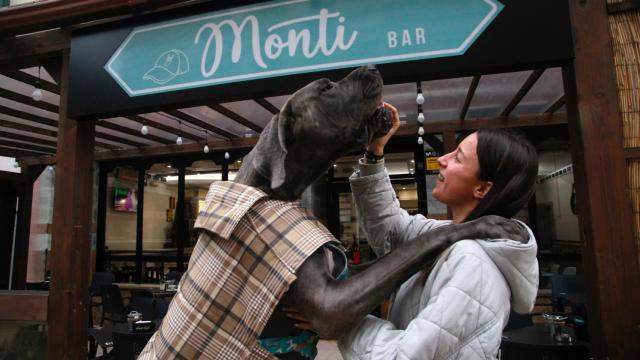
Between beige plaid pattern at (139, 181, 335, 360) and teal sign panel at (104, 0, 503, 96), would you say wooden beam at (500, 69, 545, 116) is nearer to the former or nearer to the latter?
teal sign panel at (104, 0, 503, 96)

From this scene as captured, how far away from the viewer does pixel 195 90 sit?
262 cm

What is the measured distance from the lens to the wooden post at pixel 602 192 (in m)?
1.92

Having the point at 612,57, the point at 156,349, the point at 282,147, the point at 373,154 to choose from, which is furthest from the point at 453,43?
the point at 156,349

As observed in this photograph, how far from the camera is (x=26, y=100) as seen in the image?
4.95 meters

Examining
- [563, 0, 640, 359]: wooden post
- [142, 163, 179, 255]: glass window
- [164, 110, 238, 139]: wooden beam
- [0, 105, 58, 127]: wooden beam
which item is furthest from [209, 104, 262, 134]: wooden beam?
[563, 0, 640, 359]: wooden post

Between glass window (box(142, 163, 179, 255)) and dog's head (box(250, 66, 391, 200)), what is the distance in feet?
25.3

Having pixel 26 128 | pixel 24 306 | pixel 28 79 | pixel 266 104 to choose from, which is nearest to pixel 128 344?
pixel 24 306

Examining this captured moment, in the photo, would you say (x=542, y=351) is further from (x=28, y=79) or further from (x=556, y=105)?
(x=28, y=79)

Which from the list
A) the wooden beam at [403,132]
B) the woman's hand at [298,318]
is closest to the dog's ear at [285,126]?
the woman's hand at [298,318]

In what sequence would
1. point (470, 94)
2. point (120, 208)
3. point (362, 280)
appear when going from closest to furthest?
point (362, 280)
point (470, 94)
point (120, 208)

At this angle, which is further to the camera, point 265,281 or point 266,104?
point 266,104

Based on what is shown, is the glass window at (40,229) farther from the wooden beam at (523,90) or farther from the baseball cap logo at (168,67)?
the wooden beam at (523,90)

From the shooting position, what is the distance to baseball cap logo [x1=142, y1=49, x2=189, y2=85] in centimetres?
267

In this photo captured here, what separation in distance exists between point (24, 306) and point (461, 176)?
12.1 feet
